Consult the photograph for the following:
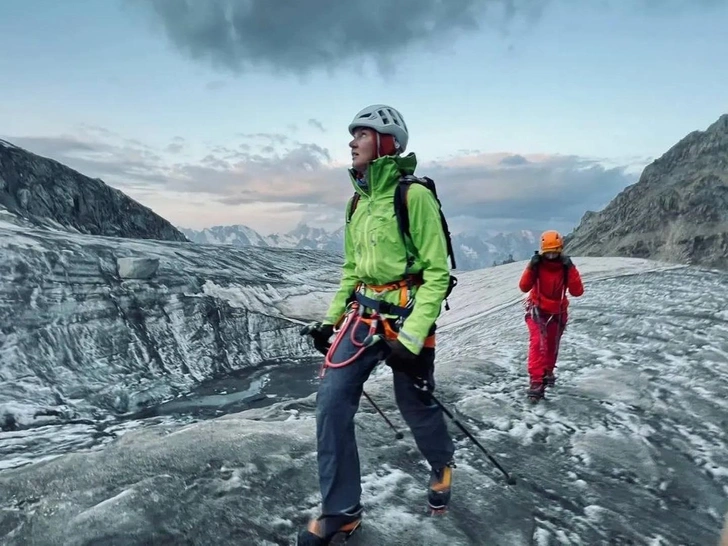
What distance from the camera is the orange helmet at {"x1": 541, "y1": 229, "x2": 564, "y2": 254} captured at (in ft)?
23.7

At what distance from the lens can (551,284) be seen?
24.1 ft

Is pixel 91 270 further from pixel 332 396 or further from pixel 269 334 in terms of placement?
pixel 332 396

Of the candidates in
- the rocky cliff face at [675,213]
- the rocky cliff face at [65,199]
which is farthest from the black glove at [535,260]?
the rocky cliff face at [675,213]

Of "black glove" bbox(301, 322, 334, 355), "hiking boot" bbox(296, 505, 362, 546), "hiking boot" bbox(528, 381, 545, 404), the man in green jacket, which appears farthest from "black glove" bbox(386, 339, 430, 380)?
"hiking boot" bbox(528, 381, 545, 404)

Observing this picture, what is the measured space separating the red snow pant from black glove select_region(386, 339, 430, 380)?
397 centimetres

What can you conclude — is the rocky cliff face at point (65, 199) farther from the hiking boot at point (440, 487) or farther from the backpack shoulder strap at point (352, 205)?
the hiking boot at point (440, 487)

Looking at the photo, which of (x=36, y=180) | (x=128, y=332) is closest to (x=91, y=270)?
(x=128, y=332)

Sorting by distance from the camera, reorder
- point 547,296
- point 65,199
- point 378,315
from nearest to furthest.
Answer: point 378,315, point 547,296, point 65,199

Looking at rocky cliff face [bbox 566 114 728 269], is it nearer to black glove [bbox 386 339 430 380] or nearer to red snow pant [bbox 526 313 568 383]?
red snow pant [bbox 526 313 568 383]

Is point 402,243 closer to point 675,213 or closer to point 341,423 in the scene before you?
point 341,423

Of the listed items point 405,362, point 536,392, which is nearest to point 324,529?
point 405,362

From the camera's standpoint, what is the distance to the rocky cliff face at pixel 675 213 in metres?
87.1

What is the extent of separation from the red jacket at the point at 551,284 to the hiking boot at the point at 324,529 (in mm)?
4744

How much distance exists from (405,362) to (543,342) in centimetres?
430
